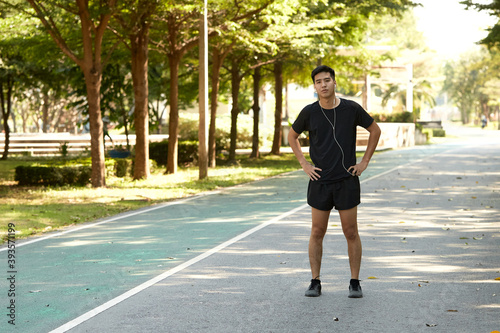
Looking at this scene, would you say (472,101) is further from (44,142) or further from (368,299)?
(368,299)

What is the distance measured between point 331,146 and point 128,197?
11152 mm

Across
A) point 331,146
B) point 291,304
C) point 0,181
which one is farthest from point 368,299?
point 0,181

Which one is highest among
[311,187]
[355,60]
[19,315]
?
[355,60]

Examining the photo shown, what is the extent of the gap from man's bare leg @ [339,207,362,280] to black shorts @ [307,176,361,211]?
0.09 m

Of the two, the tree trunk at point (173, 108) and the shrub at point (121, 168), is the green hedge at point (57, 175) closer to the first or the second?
the shrub at point (121, 168)

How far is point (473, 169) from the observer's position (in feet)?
83.0

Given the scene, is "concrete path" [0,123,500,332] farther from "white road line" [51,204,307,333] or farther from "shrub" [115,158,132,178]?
"shrub" [115,158,132,178]

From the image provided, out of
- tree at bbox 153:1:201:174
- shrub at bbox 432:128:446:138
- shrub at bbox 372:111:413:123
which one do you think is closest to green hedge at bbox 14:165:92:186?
tree at bbox 153:1:201:174

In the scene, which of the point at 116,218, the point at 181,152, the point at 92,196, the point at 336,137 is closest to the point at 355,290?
the point at 336,137

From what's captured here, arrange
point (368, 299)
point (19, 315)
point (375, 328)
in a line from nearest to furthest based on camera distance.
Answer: point (375, 328) → point (19, 315) → point (368, 299)

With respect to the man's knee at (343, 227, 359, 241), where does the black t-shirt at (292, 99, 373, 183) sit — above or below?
above

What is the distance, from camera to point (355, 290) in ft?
23.2

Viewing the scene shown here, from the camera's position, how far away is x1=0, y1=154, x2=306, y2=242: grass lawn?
13492mm

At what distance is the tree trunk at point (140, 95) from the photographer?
22750 mm
